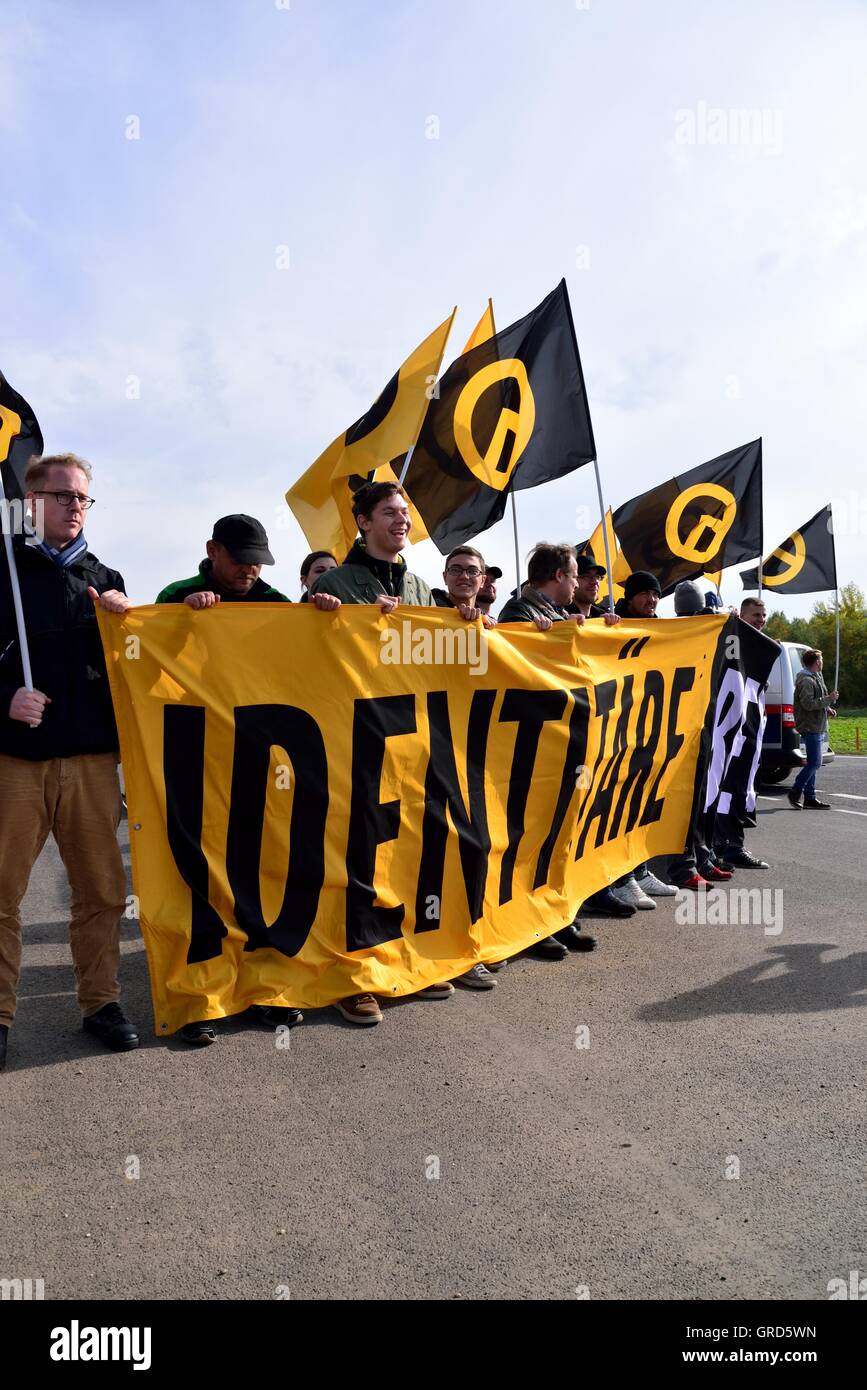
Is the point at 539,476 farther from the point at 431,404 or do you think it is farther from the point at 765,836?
the point at 765,836

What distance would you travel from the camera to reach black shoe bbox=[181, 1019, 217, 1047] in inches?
158

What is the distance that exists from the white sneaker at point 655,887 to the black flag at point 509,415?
2.84 m

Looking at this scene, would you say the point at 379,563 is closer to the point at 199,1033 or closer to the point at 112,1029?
the point at 199,1033

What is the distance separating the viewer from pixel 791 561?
43.1ft

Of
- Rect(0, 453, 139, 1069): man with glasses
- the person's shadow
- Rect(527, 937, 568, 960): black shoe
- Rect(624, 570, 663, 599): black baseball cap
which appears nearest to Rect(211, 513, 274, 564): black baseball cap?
Rect(0, 453, 139, 1069): man with glasses

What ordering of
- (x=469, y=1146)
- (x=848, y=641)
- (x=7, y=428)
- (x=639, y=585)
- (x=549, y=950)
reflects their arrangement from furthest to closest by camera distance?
(x=848, y=641)
(x=639, y=585)
(x=549, y=950)
(x=7, y=428)
(x=469, y=1146)

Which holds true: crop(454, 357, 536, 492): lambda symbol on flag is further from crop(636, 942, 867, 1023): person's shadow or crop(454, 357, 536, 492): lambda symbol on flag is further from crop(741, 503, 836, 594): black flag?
crop(741, 503, 836, 594): black flag

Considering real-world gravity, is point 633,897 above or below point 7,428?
below

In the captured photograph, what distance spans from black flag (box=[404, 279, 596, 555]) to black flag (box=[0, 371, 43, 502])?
297cm

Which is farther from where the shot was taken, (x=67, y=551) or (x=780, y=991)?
(x=780, y=991)

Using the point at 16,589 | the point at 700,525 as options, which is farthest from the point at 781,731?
the point at 16,589

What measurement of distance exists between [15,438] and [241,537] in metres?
1.12
